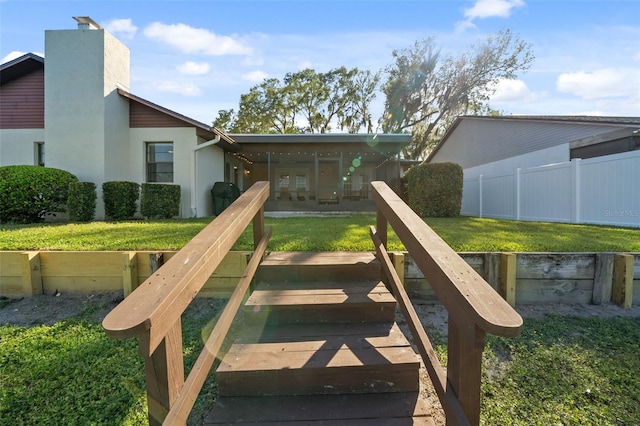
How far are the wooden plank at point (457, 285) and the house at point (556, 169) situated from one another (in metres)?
6.72

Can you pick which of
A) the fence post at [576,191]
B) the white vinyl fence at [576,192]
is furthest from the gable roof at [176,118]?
the fence post at [576,191]

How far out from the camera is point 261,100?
23.0m

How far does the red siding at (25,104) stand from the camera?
28.2 ft

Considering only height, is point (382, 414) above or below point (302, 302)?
below

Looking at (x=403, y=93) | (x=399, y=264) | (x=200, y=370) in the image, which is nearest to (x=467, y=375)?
(x=200, y=370)

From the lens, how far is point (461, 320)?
1.14 meters

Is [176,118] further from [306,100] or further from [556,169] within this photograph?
[306,100]

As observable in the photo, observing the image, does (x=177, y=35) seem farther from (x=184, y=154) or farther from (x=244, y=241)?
(x=244, y=241)

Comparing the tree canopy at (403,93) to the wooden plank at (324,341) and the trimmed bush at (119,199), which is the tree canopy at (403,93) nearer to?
the trimmed bush at (119,199)

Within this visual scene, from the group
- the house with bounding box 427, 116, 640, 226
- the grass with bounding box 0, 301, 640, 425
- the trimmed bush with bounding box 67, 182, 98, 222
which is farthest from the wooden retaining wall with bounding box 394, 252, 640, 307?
the trimmed bush with bounding box 67, 182, 98, 222

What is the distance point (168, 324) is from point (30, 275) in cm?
312

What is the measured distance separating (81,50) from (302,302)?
391 inches

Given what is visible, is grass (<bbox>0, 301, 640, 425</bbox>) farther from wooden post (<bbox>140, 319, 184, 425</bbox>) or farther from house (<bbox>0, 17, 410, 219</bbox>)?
house (<bbox>0, 17, 410, 219</bbox>)

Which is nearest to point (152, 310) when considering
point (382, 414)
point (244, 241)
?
point (382, 414)
